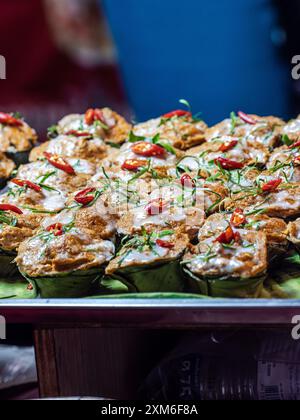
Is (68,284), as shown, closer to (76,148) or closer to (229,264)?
(229,264)

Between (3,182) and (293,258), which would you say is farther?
(3,182)

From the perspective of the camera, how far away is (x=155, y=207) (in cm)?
279

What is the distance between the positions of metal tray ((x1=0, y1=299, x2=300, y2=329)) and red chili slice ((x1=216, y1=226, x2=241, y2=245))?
29 centimetres

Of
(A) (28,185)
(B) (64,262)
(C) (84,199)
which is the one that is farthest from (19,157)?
(B) (64,262)

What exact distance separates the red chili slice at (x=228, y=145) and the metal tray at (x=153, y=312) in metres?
1.25

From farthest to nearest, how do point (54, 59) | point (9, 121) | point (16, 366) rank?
point (54, 59) → point (9, 121) → point (16, 366)

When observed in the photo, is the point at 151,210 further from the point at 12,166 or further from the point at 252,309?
the point at 12,166

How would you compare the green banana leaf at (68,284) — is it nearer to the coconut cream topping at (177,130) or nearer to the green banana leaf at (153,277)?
the green banana leaf at (153,277)

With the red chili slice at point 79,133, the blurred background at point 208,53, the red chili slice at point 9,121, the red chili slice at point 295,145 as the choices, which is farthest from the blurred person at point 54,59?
the red chili slice at point 295,145

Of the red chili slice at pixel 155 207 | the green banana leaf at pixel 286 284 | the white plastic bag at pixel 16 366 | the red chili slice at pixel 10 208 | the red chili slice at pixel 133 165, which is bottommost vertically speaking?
the white plastic bag at pixel 16 366

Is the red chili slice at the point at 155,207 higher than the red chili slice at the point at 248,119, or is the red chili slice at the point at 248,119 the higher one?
the red chili slice at the point at 248,119

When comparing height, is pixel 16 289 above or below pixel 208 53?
below

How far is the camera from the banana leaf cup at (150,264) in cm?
246

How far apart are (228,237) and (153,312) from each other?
43cm
